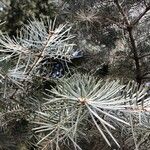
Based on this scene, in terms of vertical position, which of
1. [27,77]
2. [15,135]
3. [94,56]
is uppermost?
[94,56]

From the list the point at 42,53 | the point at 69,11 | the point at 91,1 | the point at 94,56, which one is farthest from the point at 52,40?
the point at 94,56

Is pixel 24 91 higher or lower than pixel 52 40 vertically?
lower

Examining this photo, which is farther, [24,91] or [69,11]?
[69,11]

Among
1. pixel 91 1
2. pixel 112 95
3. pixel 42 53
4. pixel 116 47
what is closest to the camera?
pixel 112 95

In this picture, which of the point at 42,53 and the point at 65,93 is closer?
the point at 65,93

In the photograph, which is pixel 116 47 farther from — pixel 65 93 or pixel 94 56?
pixel 65 93

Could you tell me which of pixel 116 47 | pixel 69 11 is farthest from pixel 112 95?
pixel 116 47

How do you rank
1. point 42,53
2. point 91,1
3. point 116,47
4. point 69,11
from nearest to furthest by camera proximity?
point 42,53 < point 91,1 < point 69,11 < point 116,47

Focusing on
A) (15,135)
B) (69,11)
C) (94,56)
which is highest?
(69,11)

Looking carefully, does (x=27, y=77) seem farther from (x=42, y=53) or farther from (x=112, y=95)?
(x=112, y=95)
